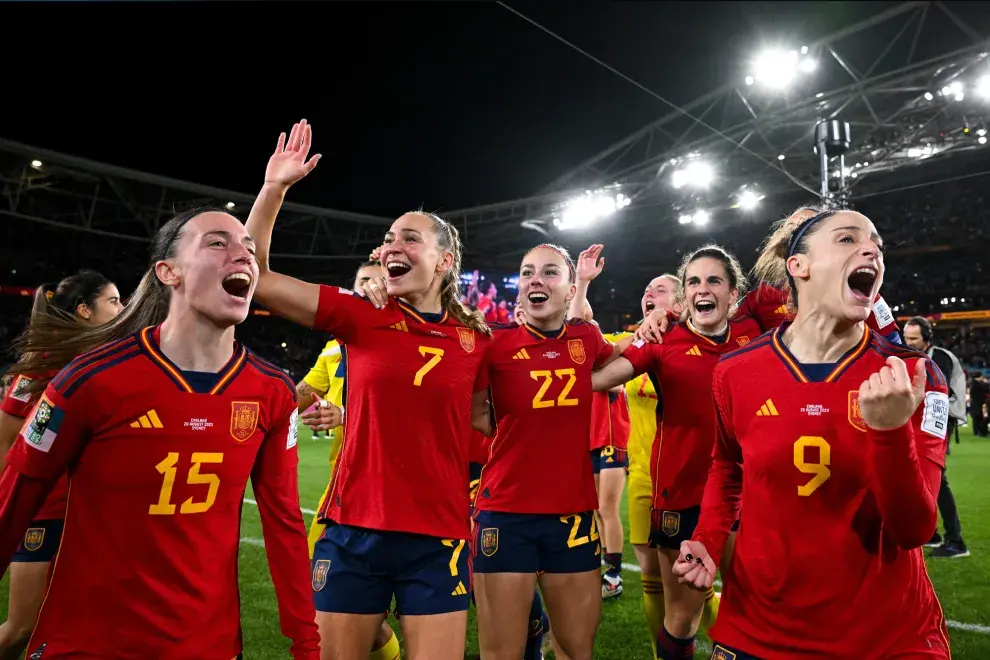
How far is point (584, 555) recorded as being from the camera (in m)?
3.55

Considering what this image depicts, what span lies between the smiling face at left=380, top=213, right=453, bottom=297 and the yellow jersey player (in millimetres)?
253

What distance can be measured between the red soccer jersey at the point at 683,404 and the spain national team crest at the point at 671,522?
41 mm

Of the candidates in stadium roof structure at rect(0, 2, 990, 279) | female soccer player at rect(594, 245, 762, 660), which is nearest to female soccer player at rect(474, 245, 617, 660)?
female soccer player at rect(594, 245, 762, 660)

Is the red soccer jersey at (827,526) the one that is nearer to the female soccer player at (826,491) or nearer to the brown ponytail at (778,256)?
the female soccer player at (826,491)

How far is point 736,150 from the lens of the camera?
17.6 metres

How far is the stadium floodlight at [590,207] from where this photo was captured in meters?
20.8

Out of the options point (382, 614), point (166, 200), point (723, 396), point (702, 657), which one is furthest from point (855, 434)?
point (166, 200)

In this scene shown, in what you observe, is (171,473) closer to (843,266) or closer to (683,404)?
(843,266)

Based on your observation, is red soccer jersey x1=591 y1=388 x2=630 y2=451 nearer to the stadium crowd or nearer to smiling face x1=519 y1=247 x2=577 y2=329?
the stadium crowd

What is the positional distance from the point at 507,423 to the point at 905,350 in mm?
1943

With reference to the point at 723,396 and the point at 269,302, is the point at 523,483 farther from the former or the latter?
the point at 269,302

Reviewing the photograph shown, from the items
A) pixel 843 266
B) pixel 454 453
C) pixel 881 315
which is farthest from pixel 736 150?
pixel 454 453

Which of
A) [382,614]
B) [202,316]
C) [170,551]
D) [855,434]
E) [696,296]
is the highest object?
[696,296]

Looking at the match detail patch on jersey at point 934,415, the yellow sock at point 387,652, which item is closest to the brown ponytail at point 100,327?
the yellow sock at point 387,652
